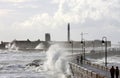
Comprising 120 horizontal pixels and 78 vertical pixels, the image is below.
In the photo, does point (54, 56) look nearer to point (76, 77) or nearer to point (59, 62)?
point (59, 62)

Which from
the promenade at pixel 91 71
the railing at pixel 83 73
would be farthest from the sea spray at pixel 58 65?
the promenade at pixel 91 71

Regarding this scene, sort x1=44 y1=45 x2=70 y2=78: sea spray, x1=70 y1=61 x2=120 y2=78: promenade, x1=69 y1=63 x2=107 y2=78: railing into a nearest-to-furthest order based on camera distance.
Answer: x1=70 y1=61 x2=120 y2=78: promenade
x1=69 y1=63 x2=107 y2=78: railing
x1=44 y1=45 x2=70 y2=78: sea spray

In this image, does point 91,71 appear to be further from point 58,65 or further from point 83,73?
point 58,65

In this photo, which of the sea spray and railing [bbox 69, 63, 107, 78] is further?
the sea spray

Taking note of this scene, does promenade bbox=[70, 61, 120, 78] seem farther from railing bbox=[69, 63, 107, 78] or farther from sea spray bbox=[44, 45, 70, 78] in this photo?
sea spray bbox=[44, 45, 70, 78]

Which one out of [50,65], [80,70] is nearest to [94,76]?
[80,70]

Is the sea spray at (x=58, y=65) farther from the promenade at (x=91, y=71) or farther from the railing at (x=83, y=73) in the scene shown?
the promenade at (x=91, y=71)

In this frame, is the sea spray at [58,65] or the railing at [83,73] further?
the sea spray at [58,65]

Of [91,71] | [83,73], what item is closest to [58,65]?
[83,73]

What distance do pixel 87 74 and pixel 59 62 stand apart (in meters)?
33.0

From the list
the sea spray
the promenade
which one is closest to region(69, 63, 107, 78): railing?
the promenade

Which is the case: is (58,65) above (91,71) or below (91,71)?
below

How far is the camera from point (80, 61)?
2857 inches

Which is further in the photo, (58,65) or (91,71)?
(58,65)
